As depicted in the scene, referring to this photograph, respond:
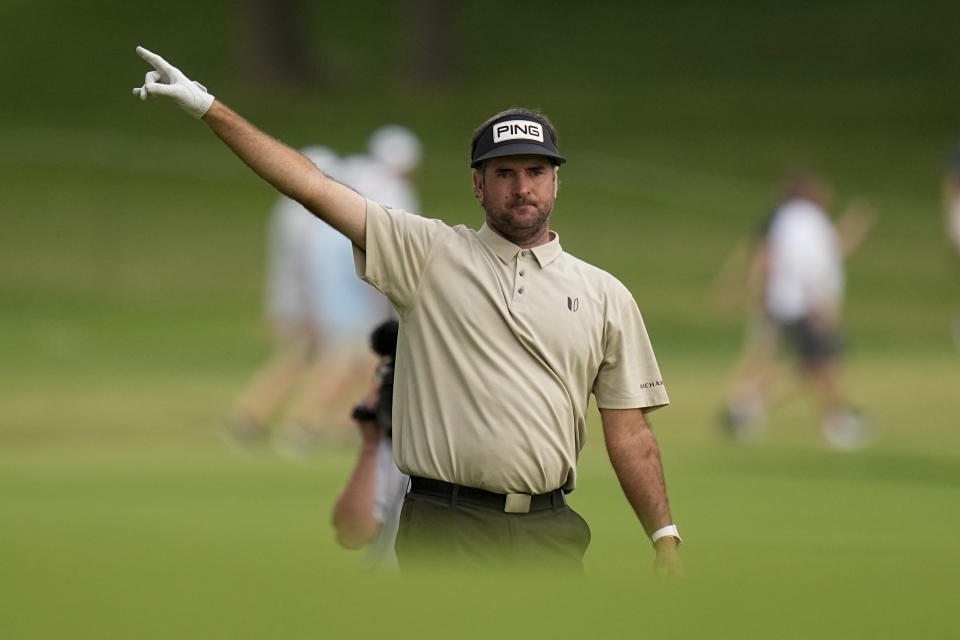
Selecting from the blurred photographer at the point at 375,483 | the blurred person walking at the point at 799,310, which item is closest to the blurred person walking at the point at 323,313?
the blurred person walking at the point at 799,310

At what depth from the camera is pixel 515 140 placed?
6023 mm

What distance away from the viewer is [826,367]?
1722 cm

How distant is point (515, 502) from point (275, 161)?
122 centimetres

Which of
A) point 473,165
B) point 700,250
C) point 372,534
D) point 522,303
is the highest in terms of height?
point 700,250

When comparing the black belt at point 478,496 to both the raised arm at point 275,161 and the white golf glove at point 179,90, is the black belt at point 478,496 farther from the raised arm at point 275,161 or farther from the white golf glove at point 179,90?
the white golf glove at point 179,90

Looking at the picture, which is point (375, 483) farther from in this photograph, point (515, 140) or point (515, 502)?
point (515, 140)

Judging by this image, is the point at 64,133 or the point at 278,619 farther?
the point at 64,133

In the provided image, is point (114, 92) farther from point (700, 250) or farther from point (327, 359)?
point (327, 359)

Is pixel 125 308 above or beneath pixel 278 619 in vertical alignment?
above

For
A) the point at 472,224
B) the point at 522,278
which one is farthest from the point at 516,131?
the point at 472,224

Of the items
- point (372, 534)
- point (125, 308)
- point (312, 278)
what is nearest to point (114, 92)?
point (125, 308)

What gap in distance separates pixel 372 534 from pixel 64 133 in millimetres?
28095

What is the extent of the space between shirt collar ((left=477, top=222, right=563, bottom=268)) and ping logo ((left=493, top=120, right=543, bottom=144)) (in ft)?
0.93

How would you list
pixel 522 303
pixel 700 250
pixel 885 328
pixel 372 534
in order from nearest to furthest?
pixel 522 303 < pixel 372 534 < pixel 885 328 < pixel 700 250
